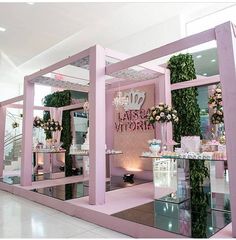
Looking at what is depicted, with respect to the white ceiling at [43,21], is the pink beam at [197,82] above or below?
below

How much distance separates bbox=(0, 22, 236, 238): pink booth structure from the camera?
291 cm

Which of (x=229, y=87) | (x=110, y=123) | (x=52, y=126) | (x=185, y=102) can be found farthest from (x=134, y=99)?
(x=229, y=87)

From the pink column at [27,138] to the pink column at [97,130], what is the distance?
2593mm

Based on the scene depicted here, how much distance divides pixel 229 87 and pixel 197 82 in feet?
9.61

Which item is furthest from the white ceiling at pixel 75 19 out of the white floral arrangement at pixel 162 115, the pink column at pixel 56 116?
the white floral arrangement at pixel 162 115

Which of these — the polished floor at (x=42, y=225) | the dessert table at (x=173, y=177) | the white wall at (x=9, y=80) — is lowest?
the polished floor at (x=42, y=225)

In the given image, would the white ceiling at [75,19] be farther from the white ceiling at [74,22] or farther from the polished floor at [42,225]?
the polished floor at [42,225]

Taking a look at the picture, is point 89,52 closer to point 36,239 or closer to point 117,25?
point 36,239

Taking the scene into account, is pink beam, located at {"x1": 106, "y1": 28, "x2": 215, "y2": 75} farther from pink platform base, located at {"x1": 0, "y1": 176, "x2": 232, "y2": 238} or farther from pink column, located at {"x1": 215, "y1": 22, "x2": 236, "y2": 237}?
pink platform base, located at {"x1": 0, "y1": 176, "x2": 232, "y2": 238}

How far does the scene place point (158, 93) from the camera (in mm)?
6590

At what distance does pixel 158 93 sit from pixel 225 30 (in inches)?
141

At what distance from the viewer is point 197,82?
18.8 ft

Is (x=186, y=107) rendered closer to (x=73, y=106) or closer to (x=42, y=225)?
(x=42, y=225)

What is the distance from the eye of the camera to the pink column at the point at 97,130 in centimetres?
413
